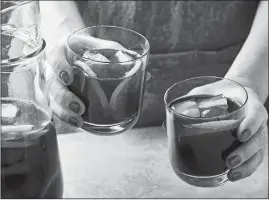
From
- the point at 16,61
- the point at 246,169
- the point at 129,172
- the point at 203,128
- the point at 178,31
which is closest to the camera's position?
the point at 16,61

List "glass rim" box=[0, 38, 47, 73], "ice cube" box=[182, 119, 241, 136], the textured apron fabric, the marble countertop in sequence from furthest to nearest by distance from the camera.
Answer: the textured apron fabric, the marble countertop, "ice cube" box=[182, 119, 241, 136], "glass rim" box=[0, 38, 47, 73]

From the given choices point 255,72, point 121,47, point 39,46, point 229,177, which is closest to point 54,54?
point 121,47

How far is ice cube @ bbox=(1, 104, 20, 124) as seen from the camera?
674 millimetres

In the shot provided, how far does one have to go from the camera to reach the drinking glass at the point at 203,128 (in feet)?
2.61

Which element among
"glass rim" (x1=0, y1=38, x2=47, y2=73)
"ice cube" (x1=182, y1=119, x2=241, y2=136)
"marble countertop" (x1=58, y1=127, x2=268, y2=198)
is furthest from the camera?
"marble countertop" (x1=58, y1=127, x2=268, y2=198)

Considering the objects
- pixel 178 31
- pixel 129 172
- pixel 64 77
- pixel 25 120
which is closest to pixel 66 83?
pixel 64 77

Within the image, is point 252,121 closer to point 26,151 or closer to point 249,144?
point 249,144

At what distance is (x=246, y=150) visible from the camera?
2.85 feet

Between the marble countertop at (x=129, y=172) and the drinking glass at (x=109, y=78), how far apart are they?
0.18m

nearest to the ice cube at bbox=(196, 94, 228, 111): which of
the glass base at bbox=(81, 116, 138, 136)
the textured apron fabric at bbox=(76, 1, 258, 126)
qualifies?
the glass base at bbox=(81, 116, 138, 136)

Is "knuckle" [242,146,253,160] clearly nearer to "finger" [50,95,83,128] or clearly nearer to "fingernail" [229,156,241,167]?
"fingernail" [229,156,241,167]

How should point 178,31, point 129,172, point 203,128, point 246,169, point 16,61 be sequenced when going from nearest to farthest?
point 16,61, point 203,128, point 246,169, point 129,172, point 178,31

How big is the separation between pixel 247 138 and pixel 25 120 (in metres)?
0.36

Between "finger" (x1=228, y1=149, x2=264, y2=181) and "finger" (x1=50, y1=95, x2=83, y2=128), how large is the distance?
0.26 metres
